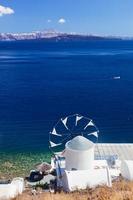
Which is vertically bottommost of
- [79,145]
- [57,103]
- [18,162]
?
[18,162]

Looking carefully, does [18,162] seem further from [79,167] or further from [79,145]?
[79,145]

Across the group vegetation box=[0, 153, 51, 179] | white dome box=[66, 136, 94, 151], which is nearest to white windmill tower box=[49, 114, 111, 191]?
white dome box=[66, 136, 94, 151]

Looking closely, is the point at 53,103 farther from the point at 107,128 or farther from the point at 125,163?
the point at 125,163

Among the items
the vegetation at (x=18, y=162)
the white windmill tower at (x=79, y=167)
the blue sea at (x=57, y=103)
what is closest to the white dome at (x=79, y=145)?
the white windmill tower at (x=79, y=167)

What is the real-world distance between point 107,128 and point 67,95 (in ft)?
92.6

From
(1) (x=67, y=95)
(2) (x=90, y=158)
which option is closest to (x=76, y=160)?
(2) (x=90, y=158)

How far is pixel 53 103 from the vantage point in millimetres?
79750

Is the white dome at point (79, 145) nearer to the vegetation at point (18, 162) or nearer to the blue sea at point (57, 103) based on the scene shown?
the vegetation at point (18, 162)

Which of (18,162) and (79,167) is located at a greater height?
(79,167)

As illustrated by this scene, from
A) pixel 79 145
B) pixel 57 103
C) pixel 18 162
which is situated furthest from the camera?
pixel 57 103

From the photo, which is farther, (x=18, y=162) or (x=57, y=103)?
(x=57, y=103)

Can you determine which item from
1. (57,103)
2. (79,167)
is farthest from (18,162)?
(57,103)

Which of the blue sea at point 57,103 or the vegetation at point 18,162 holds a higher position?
the blue sea at point 57,103

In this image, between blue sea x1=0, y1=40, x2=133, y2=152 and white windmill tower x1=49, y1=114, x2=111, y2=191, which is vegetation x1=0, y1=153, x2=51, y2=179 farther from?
white windmill tower x1=49, y1=114, x2=111, y2=191
